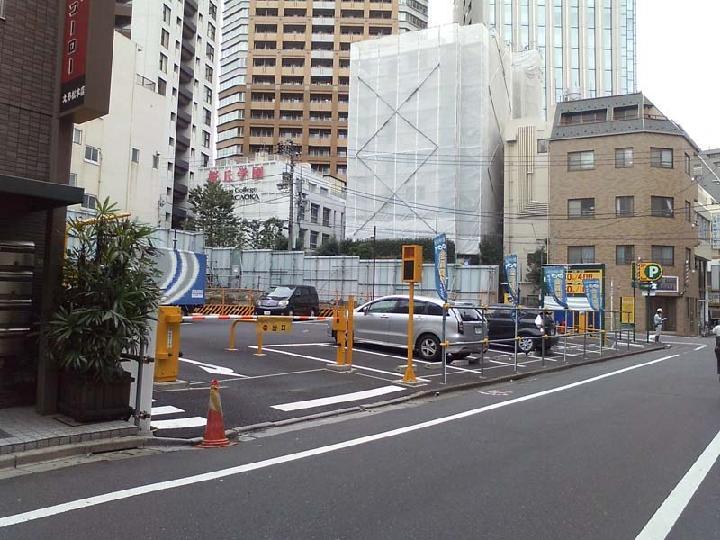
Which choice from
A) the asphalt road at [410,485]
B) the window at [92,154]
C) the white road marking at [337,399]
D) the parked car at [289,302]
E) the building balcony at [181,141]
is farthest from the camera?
the building balcony at [181,141]

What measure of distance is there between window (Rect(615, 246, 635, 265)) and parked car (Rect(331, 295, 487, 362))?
33.0 metres

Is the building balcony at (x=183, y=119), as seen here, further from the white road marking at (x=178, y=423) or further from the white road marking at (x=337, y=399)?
the white road marking at (x=178, y=423)

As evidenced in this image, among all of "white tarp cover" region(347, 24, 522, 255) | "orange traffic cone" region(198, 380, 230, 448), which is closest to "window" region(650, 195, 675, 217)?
"white tarp cover" region(347, 24, 522, 255)

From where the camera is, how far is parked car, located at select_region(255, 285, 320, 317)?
29.0 metres

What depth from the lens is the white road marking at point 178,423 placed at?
7.76 m

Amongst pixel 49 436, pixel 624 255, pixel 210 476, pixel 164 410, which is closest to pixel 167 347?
pixel 164 410

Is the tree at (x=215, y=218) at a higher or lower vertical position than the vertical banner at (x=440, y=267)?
higher

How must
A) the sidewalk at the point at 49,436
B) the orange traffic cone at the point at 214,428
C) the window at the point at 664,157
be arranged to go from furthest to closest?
the window at the point at 664,157, the orange traffic cone at the point at 214,428, the sidewalk at the point at 49,436

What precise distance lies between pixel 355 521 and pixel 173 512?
1.42 m

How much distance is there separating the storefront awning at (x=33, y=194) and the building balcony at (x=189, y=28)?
63.2 metres

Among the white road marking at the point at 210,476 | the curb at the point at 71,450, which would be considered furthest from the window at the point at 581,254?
the curb at the point at 71,450

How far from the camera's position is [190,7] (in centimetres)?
6450

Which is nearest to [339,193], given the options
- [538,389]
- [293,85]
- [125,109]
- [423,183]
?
[293,85]

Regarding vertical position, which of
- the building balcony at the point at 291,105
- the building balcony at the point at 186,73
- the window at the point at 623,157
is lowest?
the window at the point at 623,157
